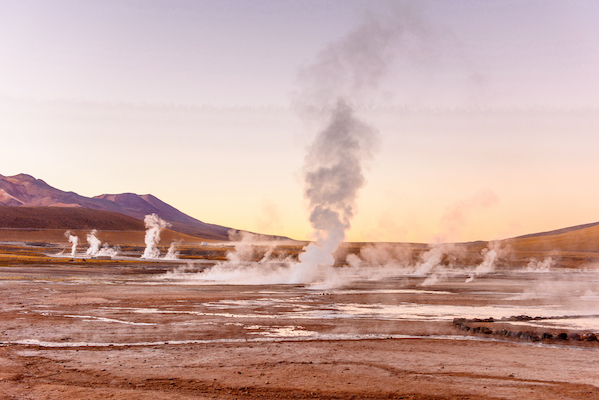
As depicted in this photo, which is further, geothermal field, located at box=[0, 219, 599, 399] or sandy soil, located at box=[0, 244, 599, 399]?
geothermal field, located at box=[0, 219, 599, 399]

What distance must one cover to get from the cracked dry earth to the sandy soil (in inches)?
1.9

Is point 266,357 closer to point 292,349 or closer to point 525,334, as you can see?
point 292,349

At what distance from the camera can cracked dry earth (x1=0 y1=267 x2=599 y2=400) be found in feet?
40.8

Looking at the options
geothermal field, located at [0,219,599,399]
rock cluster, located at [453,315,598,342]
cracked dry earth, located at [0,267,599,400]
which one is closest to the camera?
cracked dry earth, located at [0,267,599,400]

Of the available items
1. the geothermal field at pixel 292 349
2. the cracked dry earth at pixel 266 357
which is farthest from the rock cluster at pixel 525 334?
the cracked dry earth at pixel 266 357

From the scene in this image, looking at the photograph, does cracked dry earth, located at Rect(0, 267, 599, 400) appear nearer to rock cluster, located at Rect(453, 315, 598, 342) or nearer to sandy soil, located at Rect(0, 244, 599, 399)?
sandy soil, located at Rect(0, 244, 599, 399)

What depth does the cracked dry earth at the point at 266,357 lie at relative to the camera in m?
12.4

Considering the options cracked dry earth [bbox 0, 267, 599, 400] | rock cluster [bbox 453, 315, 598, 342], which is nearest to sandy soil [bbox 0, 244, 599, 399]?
cracked dry earth [bbox 0, 267, 599, 400]

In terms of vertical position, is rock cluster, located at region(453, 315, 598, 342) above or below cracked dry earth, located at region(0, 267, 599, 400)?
above

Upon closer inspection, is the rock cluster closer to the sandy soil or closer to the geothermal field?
the geothermal field

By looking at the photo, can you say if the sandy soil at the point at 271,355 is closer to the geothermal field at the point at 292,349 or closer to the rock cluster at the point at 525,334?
the geothermal field at the point at 292,349

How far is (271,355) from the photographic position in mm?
16234

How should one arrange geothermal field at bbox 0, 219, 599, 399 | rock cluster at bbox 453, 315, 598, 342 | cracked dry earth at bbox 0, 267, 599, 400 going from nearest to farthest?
cracked dry earth at bbox 0, 267, 599, 400
geothermal field at bbox 0, 219, 599, 399
rock cluster at bbox 453, 315, 598, 342

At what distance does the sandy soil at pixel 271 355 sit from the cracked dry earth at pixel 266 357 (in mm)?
48
